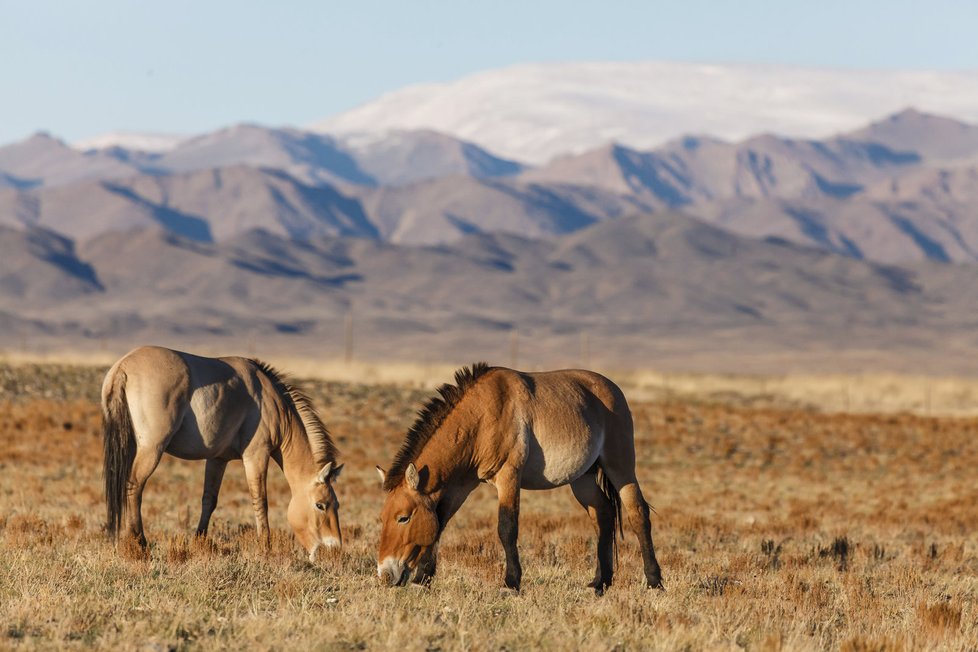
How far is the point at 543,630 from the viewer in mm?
9289

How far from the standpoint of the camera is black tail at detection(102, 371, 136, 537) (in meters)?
12.6

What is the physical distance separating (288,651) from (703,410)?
2983 cm

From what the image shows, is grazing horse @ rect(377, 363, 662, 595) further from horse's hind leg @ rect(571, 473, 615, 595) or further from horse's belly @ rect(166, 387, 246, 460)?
horse's belly @ rect(166, 387, 246, 460)

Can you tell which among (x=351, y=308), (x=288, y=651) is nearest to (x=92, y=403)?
(x=288, y=651)

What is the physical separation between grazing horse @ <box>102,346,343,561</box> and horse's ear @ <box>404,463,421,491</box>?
226 cm

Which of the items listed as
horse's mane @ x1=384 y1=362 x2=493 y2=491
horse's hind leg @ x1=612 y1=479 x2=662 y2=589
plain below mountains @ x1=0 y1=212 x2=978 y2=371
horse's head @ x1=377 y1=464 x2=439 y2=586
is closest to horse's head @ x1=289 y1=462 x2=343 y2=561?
horse's mane @ x1=384 y1=362 x2=493 y2=491

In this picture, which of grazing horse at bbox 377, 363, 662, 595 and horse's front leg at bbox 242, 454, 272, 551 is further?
horse's front leg at bbox 242, 454, 272, 551

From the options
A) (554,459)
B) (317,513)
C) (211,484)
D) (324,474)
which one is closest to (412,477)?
(554,459)

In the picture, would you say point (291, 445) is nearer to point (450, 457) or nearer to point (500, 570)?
point (500, 570)

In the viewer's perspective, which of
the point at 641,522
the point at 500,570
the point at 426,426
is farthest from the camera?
the point at 500,570

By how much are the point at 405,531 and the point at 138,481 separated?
128 inches

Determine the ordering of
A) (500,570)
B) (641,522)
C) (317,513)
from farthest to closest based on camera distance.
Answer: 1. (317,513)
2. (500,570)
3. (641,522)

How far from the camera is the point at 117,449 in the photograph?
12.7 meters

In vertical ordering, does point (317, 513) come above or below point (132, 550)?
above
